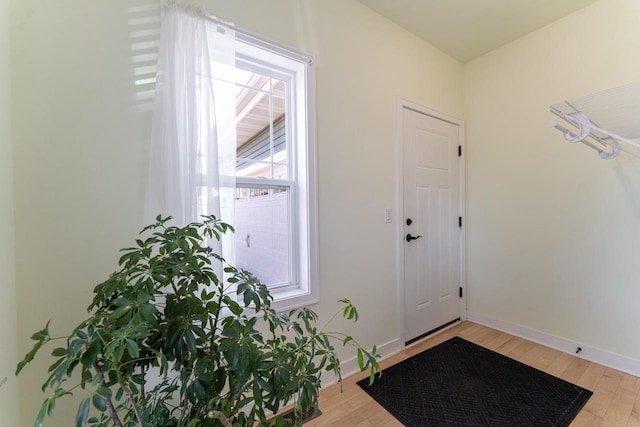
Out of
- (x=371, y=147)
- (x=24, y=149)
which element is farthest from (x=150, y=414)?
(x=371, y=147)

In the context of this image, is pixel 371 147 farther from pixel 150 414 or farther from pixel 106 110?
pixel 150 414

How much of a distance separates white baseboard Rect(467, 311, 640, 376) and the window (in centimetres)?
208

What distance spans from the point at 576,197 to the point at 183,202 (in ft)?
9.67

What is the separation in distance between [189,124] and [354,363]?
1.96 metres

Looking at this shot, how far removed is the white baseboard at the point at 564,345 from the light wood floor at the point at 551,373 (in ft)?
0.18

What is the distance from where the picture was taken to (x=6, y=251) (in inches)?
39.4

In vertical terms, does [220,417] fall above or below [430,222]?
below

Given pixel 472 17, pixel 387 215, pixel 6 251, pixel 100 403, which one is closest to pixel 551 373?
pixel 387 215

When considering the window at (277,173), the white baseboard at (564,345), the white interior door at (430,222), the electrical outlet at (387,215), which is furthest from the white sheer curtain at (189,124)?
the white baseboard at (564,345)

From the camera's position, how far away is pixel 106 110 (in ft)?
4.02

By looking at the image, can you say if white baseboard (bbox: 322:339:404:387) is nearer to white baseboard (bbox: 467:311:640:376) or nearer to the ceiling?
white baseboard (bbox: 467:311:640:376)

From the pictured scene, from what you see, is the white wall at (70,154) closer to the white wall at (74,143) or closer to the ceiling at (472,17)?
the white wall at (74,143)

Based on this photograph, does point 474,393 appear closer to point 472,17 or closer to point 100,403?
point 100,403

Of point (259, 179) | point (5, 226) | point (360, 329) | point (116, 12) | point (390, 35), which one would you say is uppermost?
point (390, 35)
